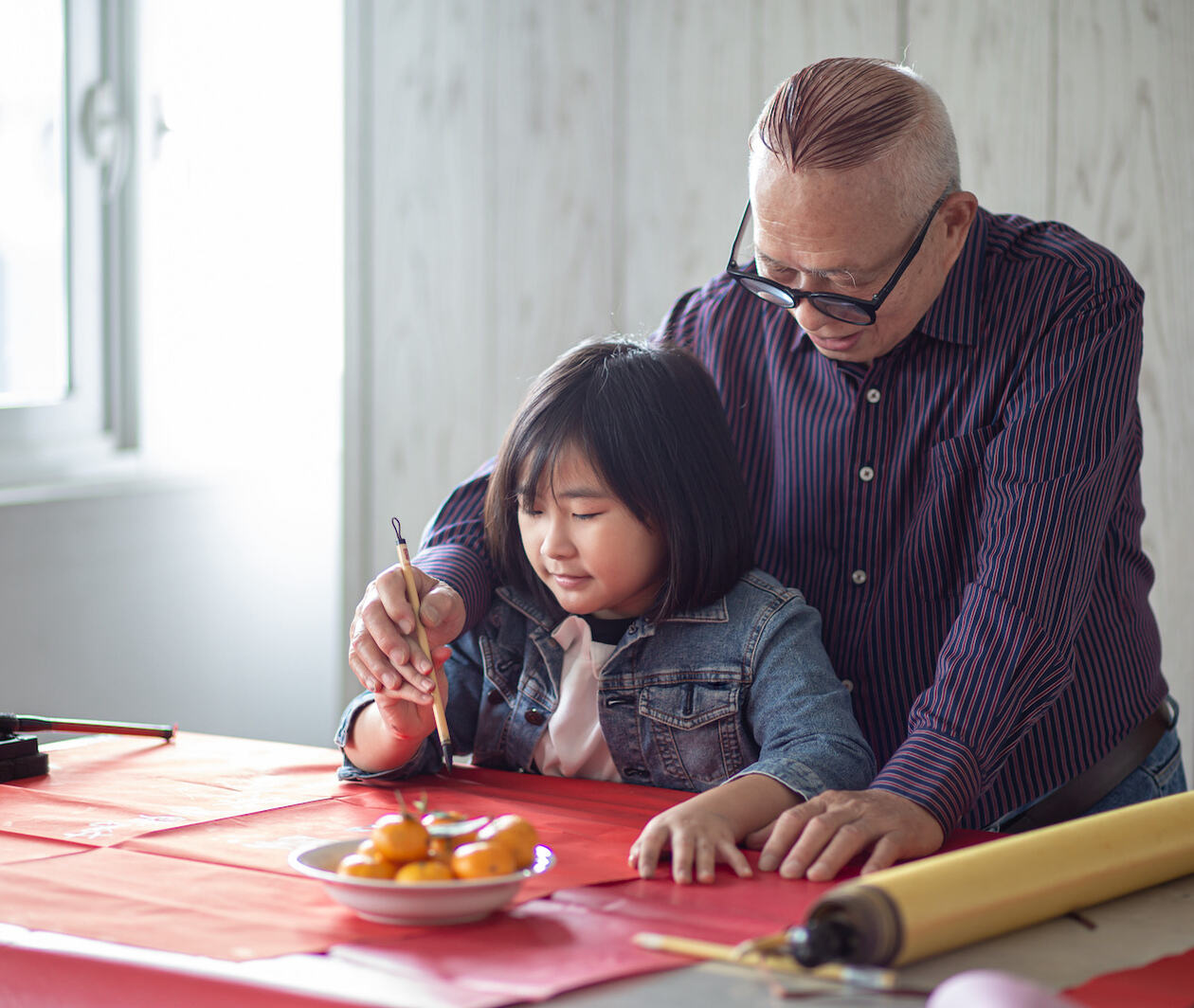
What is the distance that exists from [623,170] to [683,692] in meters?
1.57

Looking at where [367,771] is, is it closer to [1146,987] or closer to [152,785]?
[152,785]

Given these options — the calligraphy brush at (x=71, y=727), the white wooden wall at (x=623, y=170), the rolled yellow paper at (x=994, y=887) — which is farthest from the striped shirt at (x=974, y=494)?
the white wooden wall at (x=623, y=170)

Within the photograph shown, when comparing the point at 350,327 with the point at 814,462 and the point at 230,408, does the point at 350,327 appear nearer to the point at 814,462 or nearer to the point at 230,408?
the point at 230,408

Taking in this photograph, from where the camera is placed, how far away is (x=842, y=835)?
1.14 metres

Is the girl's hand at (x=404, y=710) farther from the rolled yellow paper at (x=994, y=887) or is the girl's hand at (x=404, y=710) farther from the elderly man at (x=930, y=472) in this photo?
the rolled yellow paper at (x=994, y=887)

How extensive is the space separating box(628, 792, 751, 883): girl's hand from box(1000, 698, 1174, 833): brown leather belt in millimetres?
554

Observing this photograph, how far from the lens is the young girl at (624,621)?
1451 mm

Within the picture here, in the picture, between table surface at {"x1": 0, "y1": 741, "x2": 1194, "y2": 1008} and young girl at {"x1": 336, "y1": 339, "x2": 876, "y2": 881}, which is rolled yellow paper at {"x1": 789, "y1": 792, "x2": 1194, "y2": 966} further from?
young girl at {"x1": 336, "y1": 339, "x2": 876, "y2": 881}

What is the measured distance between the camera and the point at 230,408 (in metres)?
3.29

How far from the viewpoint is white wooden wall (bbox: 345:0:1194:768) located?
2447mm

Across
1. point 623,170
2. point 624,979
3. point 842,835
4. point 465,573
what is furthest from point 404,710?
point 623,170

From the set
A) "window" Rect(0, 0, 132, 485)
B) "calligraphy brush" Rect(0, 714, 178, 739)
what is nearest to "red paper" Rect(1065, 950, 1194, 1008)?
"calligraphy brush" Rect(0, 714, 178, 739)

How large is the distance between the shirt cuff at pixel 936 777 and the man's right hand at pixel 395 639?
1.44 feet

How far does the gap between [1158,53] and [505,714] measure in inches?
66.1
